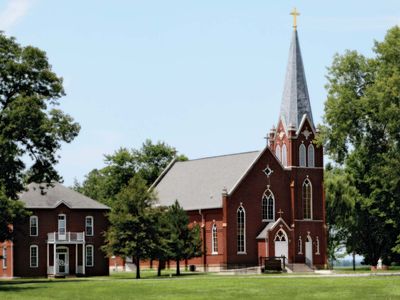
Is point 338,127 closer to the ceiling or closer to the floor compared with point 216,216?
closer to the ceiling

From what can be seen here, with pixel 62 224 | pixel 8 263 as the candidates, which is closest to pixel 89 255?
pixel 62 224

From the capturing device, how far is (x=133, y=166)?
350 ft

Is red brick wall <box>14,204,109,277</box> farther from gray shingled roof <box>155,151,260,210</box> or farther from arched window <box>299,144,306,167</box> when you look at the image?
arched window <box>299,144,306,167</box>

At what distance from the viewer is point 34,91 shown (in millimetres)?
63844

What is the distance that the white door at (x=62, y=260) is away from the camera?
8031 cm

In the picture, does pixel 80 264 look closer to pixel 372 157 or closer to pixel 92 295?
pixel 372 157

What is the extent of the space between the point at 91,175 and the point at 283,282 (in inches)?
3428

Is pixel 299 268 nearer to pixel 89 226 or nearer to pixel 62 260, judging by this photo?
pixel 89 226

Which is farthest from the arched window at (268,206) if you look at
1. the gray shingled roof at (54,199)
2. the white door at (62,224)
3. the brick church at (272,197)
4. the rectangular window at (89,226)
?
the white door at (62,224)

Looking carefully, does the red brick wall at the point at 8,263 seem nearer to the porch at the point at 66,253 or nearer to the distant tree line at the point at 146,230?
the porch at the point at 66,253

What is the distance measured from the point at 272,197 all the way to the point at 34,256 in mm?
21679

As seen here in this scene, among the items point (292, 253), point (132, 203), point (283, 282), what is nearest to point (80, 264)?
point (132, 203)

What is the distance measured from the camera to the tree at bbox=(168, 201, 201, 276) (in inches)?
2933

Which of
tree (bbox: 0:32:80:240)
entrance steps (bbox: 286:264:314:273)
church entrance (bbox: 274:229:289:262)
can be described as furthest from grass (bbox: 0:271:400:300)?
church entrance (bbox: 274:229:289:262)
